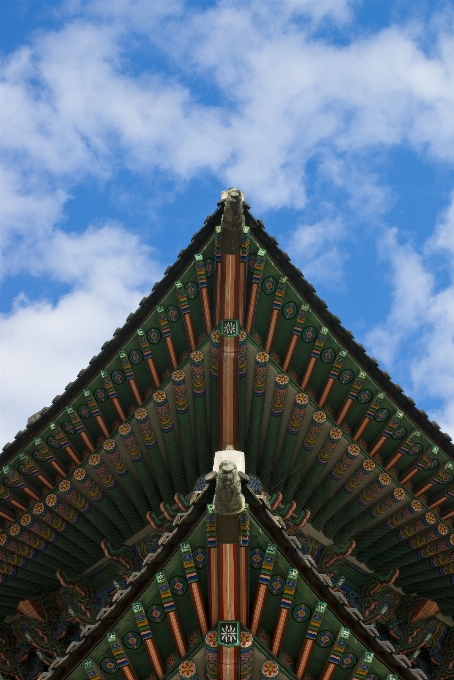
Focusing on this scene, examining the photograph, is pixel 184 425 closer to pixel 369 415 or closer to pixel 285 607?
pixel 369 415

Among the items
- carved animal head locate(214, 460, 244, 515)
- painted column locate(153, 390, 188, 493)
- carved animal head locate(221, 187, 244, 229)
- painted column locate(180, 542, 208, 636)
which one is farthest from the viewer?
painted column locate(153, 390, 188, 493)

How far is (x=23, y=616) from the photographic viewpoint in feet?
55.7

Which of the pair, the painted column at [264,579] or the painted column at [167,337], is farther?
the painted column at [167,337]

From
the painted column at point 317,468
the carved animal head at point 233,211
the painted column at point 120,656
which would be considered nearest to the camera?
the painted column at point 120,656

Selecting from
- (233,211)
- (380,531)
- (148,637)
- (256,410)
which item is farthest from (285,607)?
(233,211)

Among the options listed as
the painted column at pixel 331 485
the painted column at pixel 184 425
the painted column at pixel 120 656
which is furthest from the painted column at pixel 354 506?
the painted column at pixel 120 656

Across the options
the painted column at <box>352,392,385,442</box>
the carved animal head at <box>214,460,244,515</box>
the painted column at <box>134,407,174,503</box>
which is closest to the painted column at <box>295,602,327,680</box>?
the carved animal head at <box>214,460,244,515</box>

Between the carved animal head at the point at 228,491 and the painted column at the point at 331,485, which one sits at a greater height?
the painted column at the point at 331,485

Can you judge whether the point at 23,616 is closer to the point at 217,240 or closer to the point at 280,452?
the point at 280,452

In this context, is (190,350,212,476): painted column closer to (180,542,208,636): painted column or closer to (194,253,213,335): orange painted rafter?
(194,253,213,335): orange painted rafter

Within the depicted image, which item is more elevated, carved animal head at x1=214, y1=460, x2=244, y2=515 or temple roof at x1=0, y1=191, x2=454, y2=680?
temple roof at x1=0, y1=191, x2=454, y2=680

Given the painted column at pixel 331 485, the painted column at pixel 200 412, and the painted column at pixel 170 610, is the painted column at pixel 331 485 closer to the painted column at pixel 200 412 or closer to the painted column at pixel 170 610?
the painted column at pixel 200 412

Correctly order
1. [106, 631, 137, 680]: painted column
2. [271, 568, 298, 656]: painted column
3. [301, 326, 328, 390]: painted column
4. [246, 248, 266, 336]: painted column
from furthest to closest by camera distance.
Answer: [301, 326, 328, 390]: painted column < [246, 248, 266, 336]: painted column < [271, 568, 298, 656]: painted column < [106, 631, 137, 680]: painted column

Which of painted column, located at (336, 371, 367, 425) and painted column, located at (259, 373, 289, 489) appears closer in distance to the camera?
painted column, located at (259, 373, 289, 489)
